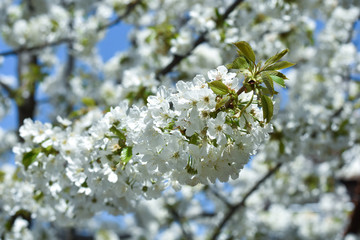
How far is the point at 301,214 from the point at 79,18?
5.69m

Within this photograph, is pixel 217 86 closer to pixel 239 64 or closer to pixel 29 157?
pixel 239 64

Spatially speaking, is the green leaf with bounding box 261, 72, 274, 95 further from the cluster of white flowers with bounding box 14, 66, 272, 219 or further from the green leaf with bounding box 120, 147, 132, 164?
the green leaf with bounding box 120, 147, 132, 164

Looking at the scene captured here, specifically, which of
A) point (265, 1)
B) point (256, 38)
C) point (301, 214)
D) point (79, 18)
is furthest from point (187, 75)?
point (301, 214)

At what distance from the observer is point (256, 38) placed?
3.65 metres

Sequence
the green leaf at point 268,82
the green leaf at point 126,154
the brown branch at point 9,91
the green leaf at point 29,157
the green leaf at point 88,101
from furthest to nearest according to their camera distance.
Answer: the brown branch at point 9,91 < the green leaf at point 88,101 < the green leaf at point 29,157 < the green leaf at point 126,154 < the green leaf at point 268,82

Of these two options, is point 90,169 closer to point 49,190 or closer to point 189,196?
point 49,190

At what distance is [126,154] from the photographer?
1.57 m

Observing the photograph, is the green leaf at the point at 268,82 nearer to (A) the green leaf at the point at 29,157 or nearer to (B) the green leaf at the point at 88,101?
(A) the green leaf at the point at 29,157

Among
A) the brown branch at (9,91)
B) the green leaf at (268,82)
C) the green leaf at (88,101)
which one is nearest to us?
the green leaf at (268,82)

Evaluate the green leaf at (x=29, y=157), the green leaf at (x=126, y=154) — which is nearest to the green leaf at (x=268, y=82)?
the green leaf at (x=126, y=154)

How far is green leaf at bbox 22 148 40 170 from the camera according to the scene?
1948 mm

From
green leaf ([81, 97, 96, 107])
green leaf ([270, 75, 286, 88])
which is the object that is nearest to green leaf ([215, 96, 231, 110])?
green leaf ([270, 75, 286, 88])

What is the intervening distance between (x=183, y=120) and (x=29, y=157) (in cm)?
107

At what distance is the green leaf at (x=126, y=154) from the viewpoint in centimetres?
155
